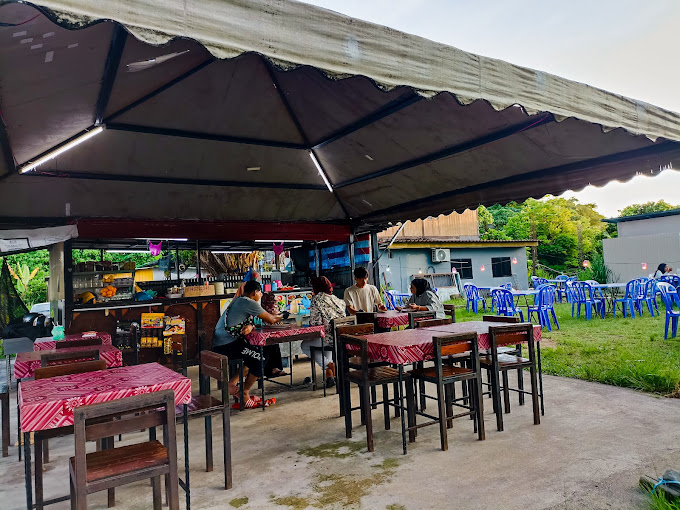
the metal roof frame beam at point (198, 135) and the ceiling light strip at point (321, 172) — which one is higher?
the metal roof frame beam at point (198, 135)

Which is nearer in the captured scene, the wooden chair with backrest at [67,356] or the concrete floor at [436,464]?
the concrete floor at [436,464]

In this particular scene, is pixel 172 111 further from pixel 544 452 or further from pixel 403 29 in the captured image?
pixel 544 452

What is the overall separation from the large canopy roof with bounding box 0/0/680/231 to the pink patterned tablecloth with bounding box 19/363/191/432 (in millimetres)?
1910

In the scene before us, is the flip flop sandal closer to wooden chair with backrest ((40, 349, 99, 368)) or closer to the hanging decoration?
wooden chair with backrest ((40, 349, 99, 368))

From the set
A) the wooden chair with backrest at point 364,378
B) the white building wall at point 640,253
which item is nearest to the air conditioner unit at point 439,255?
the white building wall at point 640,253

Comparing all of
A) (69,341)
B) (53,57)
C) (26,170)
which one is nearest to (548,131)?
(53,57)

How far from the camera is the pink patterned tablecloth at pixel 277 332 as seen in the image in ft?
16.9

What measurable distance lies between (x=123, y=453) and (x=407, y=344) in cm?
218

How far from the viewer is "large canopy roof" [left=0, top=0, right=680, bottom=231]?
2.04 meters

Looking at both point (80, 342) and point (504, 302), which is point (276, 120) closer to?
point (80, 342)

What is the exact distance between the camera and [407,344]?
3775mm

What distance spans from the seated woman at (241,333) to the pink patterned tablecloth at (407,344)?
160 centimetres

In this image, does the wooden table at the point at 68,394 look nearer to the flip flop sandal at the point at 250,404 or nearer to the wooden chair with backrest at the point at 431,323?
the flip flop sandal at the point at 250,404

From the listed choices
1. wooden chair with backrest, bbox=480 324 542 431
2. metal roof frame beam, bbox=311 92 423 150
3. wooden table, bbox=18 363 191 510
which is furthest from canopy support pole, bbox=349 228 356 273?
wooden table, bbox=18 363 191 510
